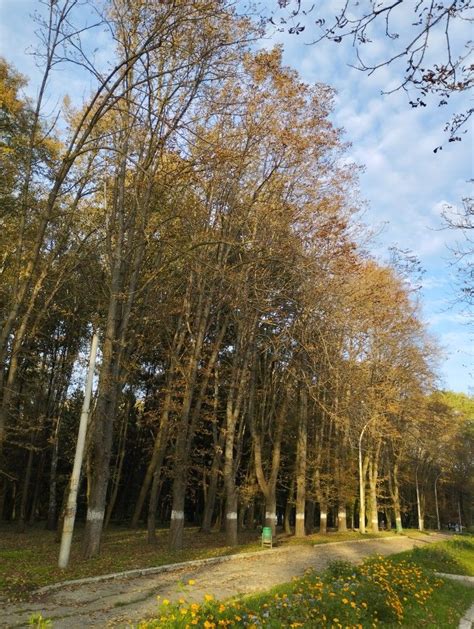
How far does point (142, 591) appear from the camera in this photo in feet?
31.2

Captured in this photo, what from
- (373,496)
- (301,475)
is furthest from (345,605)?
(373,496)

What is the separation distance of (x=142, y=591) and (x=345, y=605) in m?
4.11

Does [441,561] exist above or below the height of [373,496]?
below

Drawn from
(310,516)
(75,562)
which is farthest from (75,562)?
(310,516)

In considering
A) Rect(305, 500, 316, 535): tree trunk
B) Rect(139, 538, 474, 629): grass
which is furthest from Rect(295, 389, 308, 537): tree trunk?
Rect(139, 538, 474, 629): grass

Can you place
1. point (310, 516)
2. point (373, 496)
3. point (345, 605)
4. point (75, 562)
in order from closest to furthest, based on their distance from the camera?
point (345, 605) < point (75, 562) < point (310, 516) < point (373, 496)

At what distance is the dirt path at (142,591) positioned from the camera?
7438 millimetres

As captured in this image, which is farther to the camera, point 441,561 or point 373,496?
point 373,496

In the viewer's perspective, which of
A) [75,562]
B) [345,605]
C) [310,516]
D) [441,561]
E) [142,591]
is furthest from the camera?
[310,516]

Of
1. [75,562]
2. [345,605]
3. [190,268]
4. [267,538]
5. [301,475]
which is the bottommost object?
[75,562]

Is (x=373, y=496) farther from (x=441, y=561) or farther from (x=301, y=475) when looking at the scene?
(x=441, y=561)

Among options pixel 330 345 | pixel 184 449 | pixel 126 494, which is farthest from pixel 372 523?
pixel 330 345

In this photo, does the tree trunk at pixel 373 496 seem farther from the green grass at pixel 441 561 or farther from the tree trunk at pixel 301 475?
the green grass at pixel 441 561

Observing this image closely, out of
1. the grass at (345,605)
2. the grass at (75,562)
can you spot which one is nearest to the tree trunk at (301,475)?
the grass at (75,562)
